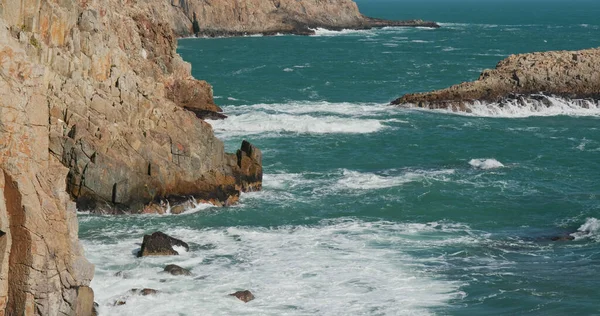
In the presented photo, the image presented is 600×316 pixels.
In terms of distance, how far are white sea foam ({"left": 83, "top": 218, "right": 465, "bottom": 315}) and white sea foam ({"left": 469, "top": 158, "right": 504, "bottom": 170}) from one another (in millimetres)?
13768

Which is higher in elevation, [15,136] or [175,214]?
[15,136]

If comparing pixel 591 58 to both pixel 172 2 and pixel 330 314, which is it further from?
pixel 172 2

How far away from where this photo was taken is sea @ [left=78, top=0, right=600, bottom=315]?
106 feet

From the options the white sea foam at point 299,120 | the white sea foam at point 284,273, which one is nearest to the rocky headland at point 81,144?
the white sea foam at point 299,120

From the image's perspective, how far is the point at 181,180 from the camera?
4422 cm

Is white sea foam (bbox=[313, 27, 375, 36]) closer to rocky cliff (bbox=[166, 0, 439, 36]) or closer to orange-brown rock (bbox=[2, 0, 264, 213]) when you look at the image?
rocky cliff (bbox=[166, 0, 439, 36])

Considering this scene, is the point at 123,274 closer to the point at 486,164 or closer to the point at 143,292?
the point at 143,292

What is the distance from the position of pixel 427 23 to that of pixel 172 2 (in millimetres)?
54019

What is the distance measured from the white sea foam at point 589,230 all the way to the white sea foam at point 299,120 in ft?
83.9

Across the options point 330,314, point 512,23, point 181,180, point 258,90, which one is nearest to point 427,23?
point 512,23

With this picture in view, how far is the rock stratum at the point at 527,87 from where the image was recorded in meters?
73.8

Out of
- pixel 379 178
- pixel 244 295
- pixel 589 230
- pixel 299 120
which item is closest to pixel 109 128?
pixel 244 295

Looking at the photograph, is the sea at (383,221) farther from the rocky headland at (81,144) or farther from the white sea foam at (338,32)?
the white sea foam at (338,32)

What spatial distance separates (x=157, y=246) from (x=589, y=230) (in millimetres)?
18530
